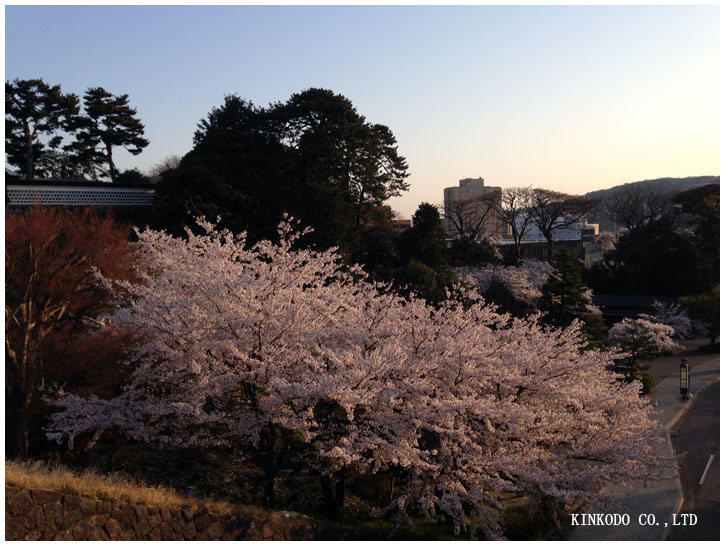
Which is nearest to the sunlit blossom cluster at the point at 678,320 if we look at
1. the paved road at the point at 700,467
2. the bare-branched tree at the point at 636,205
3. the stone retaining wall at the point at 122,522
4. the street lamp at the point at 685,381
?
the street lamp at the point at 685,381

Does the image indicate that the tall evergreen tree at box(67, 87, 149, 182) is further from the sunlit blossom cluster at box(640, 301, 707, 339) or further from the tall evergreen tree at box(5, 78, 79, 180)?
the sunlit blossom cluster at box(640, 301, 707, 339)

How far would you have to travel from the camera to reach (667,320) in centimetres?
3241

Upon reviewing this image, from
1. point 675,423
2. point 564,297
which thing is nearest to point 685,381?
point 675,423

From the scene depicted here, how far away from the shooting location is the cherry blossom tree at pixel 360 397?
8.57 meters

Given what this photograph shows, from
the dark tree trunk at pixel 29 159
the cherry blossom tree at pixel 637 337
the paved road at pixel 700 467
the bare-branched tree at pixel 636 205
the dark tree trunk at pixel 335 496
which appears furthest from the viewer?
the bare-branched tree at pixel 636 205

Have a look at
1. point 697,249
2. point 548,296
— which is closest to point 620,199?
point 697,249

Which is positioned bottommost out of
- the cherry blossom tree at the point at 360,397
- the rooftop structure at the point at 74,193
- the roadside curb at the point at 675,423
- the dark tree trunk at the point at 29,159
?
the roadside curb at the point at 675,423

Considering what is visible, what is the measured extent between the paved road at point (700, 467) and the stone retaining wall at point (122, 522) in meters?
6.59

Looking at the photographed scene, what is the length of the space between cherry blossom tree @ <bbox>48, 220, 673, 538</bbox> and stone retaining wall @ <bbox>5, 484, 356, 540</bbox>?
90 cm

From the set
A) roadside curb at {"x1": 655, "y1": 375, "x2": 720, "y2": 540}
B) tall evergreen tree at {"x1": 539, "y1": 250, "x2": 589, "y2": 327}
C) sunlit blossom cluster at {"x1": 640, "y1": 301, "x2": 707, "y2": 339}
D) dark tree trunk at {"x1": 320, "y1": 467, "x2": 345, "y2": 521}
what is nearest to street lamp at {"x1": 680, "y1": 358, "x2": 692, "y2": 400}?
roadside curb at {"x1": 655, "y1": 375, "x2": 720, "y2": 540}

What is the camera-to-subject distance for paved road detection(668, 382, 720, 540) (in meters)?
10.6

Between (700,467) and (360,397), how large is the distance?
10.1m

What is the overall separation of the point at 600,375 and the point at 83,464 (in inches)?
392

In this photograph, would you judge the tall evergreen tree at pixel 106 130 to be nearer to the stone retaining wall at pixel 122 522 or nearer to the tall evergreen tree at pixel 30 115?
the tall evergreen tree at pixel 30 115
